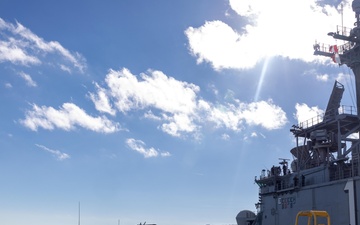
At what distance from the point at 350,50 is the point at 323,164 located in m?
12.5

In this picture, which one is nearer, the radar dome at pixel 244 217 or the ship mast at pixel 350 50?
the ship mast at pixel 350 50

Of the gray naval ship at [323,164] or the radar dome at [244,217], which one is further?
the radar dome at [244,217]

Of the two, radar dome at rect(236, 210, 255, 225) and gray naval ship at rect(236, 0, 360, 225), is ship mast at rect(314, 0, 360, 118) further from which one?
radar dome at rect(236, 210, 255, 225)

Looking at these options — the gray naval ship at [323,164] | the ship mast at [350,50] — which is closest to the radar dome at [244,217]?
the gray naval ship at [323,164]

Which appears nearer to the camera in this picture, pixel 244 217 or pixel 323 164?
pixel 323 164

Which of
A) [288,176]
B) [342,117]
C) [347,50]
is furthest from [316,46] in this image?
[288,176]

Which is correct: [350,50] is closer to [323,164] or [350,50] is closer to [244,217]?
[323,164]

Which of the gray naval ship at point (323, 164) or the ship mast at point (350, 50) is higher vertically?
the ship mast at point (350, 50)

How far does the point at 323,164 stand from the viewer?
146ft

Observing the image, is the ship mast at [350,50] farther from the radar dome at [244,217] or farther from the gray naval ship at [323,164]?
the radar dome at [244,217]

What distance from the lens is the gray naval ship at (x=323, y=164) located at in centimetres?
4194

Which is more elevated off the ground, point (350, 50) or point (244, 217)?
point (350, 50)

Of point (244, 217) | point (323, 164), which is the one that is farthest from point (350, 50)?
point (244, 217)

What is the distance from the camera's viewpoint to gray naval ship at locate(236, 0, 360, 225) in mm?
41938
